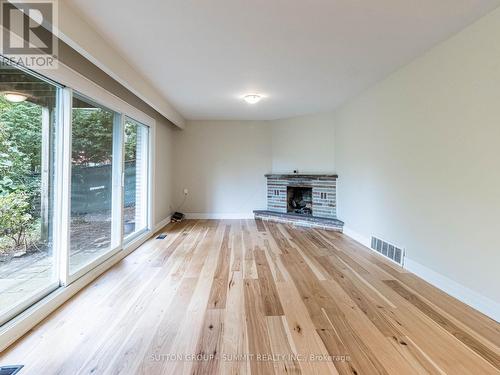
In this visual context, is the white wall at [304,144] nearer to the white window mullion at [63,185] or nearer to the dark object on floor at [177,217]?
the dark object on floor at [177,217]

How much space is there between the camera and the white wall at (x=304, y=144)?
5.29 metres

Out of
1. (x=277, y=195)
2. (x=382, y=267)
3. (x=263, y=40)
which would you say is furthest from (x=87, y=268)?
(x=277, y=195)

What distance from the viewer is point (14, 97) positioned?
5.78 ft

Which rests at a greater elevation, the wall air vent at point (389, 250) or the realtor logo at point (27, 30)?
the realtor logo at point (27, 30)

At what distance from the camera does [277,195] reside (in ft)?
19.6

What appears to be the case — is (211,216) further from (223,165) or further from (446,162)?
(446,162)

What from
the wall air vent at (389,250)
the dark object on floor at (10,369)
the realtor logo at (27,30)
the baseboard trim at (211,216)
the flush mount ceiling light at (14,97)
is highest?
the realtor logo at (27,30)

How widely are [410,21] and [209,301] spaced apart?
290 cm

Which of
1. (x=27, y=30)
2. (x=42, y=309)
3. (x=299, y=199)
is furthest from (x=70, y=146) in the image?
(x=299, y=199)

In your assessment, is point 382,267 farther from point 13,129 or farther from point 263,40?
point 13,129

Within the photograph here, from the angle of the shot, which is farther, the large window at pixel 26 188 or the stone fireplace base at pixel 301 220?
the stone fireplace base at pixel 301 220

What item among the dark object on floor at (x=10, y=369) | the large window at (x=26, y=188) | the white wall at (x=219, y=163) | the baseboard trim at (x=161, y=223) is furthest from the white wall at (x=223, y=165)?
the dark object on floor at (x=10, y=369)

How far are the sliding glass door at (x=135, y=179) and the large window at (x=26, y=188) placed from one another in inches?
55.4

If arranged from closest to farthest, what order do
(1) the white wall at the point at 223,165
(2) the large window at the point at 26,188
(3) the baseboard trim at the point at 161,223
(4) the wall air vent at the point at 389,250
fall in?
(2) the large window at the point at 26,188, (4) the wall air vent at the point at 389,250, (3) the baseboard trim at the point at 161,223, (1) the white wall at the point at 223,165
